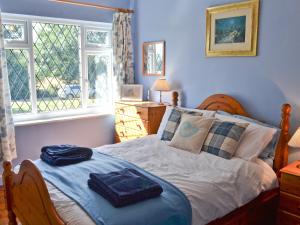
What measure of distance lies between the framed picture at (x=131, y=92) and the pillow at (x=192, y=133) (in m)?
1.35

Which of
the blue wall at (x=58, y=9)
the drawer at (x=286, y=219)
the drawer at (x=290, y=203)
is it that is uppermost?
the blue wall at (x=58, y=9)

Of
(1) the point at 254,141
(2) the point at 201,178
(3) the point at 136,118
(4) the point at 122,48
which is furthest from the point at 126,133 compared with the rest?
(2) the point at 201,178

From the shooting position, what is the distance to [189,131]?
278cm

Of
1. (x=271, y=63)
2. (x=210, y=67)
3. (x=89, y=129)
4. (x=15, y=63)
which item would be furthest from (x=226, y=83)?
(x=15, y=63)

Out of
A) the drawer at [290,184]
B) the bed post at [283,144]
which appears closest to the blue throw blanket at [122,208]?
the drawer at [290,184]

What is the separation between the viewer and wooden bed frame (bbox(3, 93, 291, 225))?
1.67 metres

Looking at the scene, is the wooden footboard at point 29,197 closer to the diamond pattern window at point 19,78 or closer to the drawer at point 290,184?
the diamond pattern window at point 19,78

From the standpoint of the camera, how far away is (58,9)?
3.65 metres

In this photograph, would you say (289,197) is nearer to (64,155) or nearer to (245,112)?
(245,112)

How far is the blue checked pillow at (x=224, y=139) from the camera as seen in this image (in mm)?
2543

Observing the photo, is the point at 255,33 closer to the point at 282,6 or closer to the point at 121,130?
the point at 282,6

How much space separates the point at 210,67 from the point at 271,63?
0.72m

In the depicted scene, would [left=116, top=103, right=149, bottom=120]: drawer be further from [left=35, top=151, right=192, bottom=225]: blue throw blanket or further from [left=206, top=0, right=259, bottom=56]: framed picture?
[left=35, top=151, right=192, bottom=225]: blue throw blanket

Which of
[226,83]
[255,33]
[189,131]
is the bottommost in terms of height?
[189,131]
